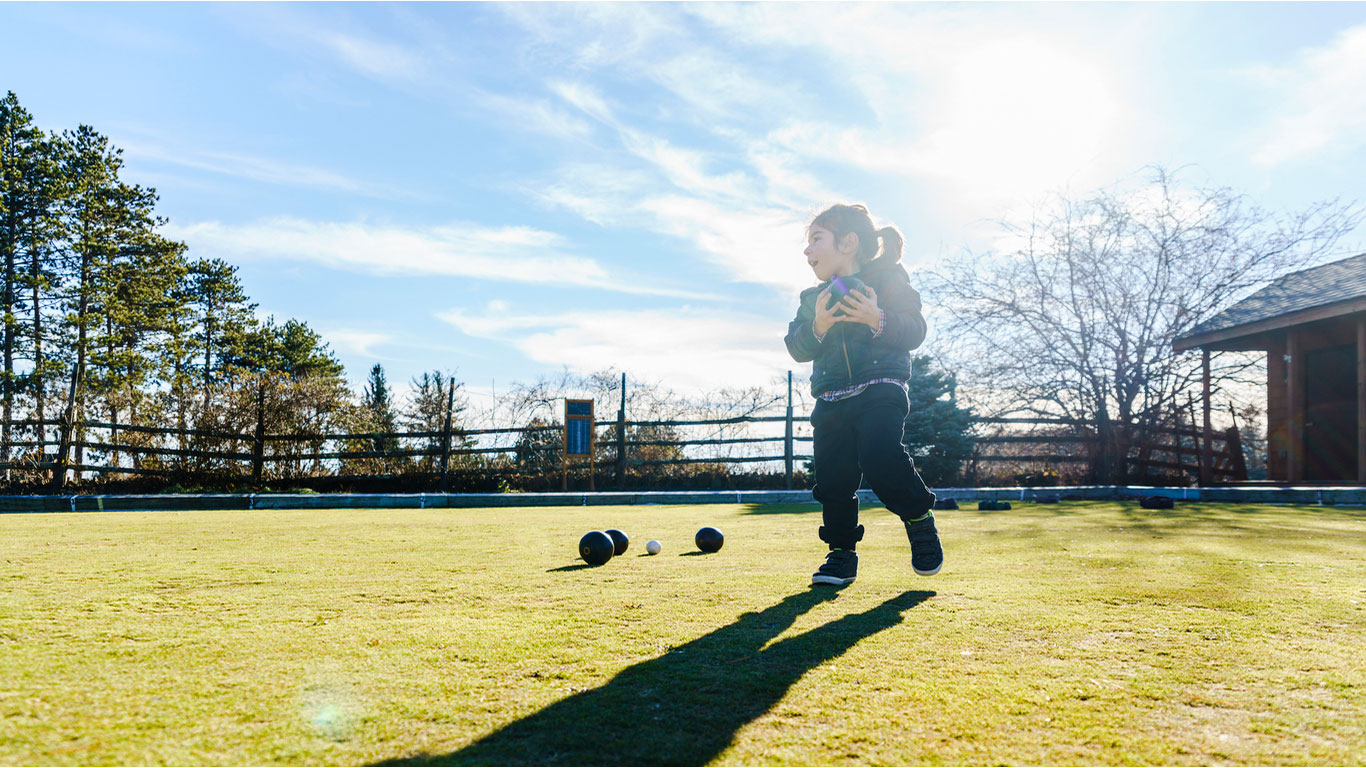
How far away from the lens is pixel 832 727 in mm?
1672

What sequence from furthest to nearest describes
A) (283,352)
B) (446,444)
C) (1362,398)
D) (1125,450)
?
(283,352) < (446,444) < (1125,450) < (1362,398)

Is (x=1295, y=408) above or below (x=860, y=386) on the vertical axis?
above

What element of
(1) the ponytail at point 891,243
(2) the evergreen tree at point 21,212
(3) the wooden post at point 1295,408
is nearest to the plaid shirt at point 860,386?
(1) the ponytail at point 891,243

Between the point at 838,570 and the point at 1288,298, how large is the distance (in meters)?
17.9

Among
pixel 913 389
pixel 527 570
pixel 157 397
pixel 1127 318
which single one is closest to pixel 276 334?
pixel 157 397

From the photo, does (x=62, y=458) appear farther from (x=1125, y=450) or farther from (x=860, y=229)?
(x=1125, y=450)

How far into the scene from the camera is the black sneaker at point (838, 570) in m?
3.74

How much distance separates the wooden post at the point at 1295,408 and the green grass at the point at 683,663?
48.8ft

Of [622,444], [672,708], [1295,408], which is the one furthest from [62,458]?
[1295,408]

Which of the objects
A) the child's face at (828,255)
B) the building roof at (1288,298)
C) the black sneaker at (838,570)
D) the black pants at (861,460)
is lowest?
the black sneaker at (838,570)

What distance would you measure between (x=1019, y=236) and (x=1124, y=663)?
63.3 ft

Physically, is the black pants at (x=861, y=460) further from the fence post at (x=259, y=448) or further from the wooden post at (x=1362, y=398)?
the fence post at (x=259, y=448)

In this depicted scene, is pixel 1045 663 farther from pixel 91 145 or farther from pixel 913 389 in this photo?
pixel 91 145

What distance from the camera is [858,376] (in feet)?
13.0
